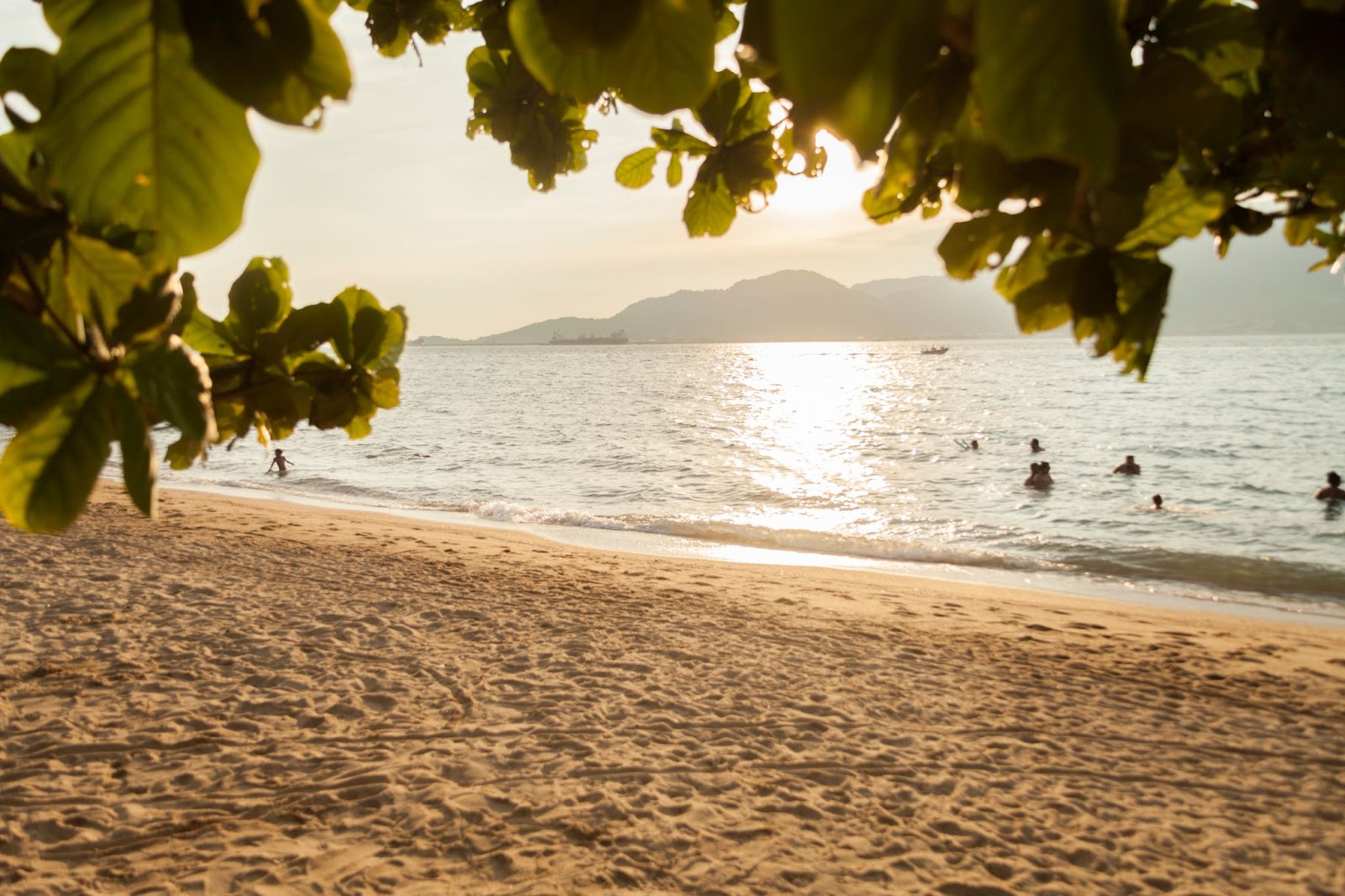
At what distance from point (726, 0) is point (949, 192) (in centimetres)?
36

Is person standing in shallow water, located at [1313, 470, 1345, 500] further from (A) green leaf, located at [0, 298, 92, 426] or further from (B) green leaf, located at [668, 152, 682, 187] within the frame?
(A) green leaf, located at [0, 298, 92, 426]

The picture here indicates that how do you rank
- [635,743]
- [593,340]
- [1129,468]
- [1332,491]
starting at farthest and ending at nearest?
[593,340], [1129,468], [1332,491], [635,743]

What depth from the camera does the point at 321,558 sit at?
34.3 ft

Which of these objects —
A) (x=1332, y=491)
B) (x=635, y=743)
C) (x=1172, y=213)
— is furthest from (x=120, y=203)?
(x=1332, y=491)

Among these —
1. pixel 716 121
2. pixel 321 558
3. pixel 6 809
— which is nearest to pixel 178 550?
pixel 321 558

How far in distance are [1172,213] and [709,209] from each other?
0.66 m

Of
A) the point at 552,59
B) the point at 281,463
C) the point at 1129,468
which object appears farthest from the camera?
the point at 1129,468

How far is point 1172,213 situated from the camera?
64 cm

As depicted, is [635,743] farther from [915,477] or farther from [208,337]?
[915,477]

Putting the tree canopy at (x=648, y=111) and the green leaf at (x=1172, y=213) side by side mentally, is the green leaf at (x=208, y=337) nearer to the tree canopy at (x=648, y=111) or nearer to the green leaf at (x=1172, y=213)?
the tree canopy at (x=648, y=111)

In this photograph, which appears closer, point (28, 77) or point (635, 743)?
point (28, 77)

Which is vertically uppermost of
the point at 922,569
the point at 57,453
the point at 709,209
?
the point at 709,209

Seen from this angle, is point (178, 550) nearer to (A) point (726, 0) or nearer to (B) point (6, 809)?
(B) point (6, 809)

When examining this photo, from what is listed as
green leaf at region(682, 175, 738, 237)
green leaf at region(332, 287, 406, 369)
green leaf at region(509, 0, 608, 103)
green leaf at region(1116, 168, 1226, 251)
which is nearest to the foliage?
green leaf at region(509, 0, 608, 103)
